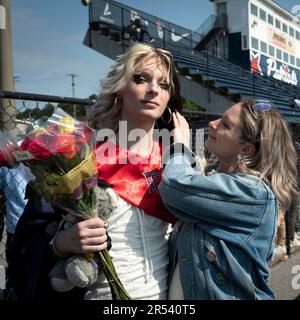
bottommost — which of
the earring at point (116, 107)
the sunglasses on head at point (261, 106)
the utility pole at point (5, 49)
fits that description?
the sunglasses on head at point (261, 106)

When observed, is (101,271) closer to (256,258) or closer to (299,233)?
(256,258)

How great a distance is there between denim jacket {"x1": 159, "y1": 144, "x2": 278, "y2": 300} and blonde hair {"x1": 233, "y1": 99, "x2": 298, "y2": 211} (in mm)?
57

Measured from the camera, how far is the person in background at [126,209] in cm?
137

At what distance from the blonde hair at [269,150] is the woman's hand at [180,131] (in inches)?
9.1

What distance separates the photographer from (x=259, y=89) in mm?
15516

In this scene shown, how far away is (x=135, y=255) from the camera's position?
144 centimetres

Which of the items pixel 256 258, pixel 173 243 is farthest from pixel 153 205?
pixel 256 258

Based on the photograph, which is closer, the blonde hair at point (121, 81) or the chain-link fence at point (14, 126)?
the blonde hair at point (121, 81)

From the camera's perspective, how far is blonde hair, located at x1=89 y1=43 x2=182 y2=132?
5.08ft

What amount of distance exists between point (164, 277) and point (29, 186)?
600 millimetres
